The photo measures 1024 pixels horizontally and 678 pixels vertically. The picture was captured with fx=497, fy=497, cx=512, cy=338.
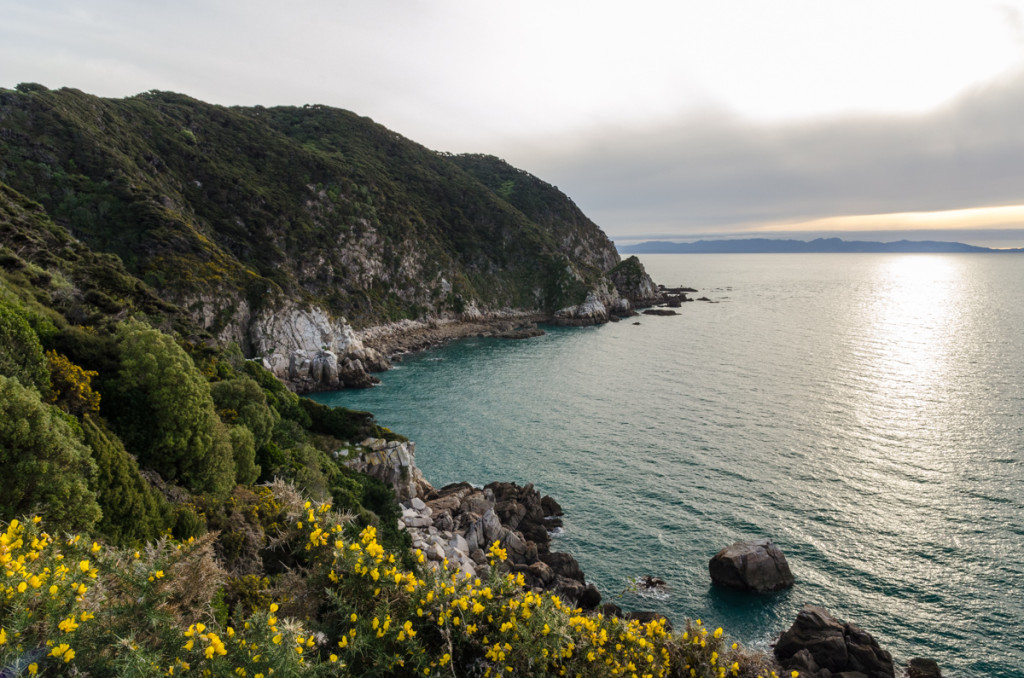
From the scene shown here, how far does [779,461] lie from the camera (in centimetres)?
4275

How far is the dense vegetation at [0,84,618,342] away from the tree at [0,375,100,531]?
61508mm

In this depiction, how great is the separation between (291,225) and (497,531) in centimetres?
8908

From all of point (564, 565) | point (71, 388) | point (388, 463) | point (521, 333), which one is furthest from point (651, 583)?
point (521, 333)

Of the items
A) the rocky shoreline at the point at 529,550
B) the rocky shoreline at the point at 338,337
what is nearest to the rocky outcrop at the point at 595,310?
the rocky shoreline at the point at 338,337

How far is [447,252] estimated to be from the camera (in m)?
130

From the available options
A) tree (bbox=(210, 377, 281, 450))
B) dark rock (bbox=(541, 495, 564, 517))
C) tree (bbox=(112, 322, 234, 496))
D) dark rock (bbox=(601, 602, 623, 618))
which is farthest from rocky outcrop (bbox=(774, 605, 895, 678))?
tree (bbox=(210, 377, 281, 450))

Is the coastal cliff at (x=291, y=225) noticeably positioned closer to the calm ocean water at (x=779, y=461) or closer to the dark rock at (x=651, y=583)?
the calm ocean water at (x=779, y=461)

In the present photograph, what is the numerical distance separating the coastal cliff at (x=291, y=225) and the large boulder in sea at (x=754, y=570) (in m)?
47.4

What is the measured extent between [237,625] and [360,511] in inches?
681

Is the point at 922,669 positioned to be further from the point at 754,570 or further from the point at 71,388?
the point at 71,388

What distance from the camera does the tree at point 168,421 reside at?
2036cm

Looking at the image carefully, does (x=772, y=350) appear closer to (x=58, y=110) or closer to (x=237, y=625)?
(x=237, y=625)

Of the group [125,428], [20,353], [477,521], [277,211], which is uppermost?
[277,211]

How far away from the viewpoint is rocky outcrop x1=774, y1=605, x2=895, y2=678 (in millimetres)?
22406
